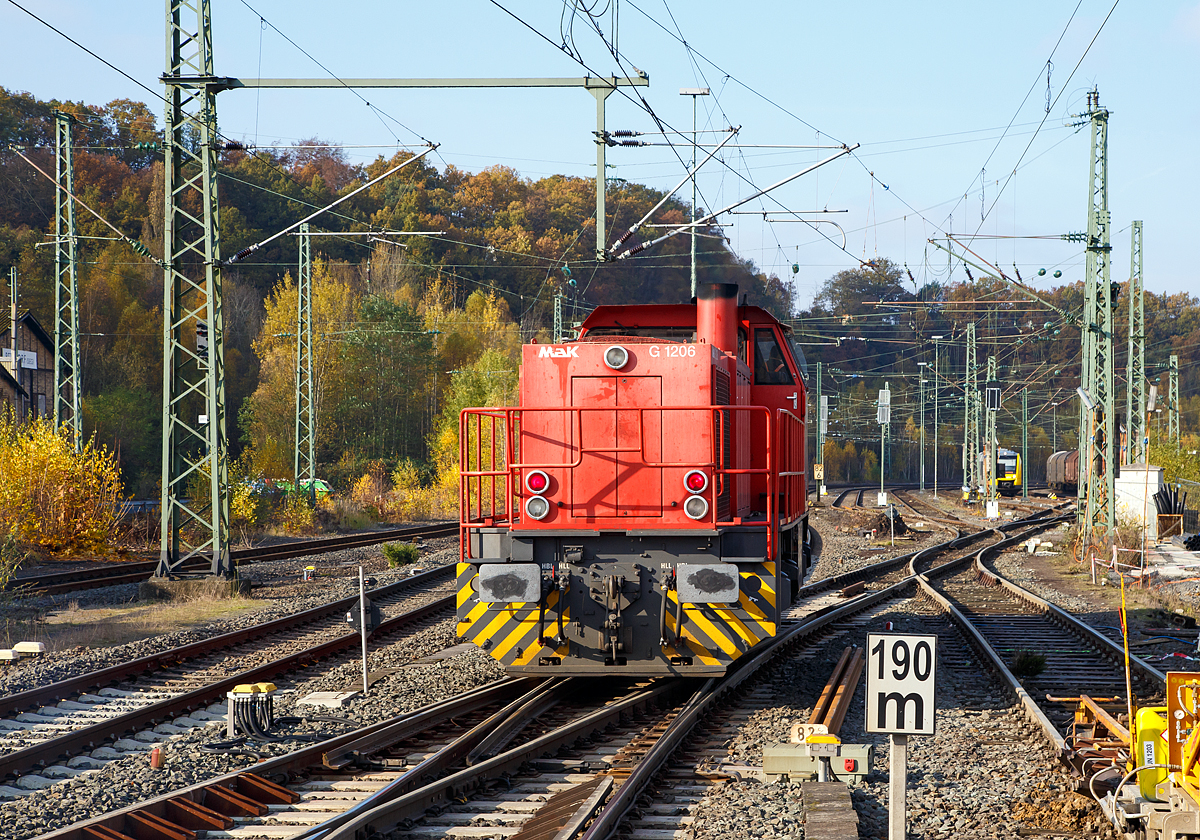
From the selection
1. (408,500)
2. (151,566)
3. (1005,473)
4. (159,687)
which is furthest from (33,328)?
(1005,473)

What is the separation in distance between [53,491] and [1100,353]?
23984 millimetres

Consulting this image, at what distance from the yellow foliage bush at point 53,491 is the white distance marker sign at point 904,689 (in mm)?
18280

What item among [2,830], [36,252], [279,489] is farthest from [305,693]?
[36,252]

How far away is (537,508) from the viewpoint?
9031mm

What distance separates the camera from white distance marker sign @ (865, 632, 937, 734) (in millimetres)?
5012

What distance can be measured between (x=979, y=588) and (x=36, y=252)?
49.9 meters

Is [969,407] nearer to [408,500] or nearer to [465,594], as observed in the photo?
[408,500]

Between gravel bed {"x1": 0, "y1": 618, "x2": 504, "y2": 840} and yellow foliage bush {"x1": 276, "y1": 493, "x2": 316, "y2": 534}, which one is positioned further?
yellow foliage bush {"x1": 276, "y1": 493, "x2": 316, "y2": 534}

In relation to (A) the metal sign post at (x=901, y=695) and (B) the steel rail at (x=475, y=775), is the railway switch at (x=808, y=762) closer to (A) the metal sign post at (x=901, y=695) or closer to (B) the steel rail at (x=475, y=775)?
(B) the steel rail at (x=475, y=775)

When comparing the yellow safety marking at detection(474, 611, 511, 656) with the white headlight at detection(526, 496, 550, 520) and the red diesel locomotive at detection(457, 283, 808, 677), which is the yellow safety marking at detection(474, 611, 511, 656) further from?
the white headlight at detection(526, 496, 550, 520)

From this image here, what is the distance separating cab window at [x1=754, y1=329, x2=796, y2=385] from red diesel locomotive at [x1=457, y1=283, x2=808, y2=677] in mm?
1460

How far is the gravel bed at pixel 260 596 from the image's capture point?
1058 centimetres

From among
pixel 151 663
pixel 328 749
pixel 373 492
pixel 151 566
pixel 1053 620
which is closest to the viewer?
pixel 328 749

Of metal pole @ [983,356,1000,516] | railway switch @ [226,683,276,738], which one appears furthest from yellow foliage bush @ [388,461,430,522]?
railway switch @ [226,683,276,738]
